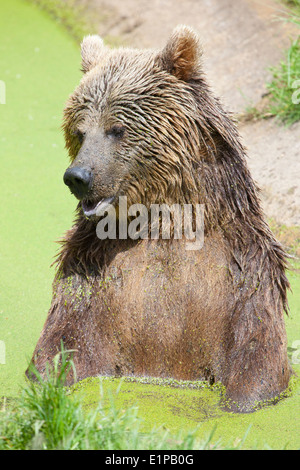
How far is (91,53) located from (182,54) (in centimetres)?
63

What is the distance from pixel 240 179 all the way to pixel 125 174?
2.04 feet

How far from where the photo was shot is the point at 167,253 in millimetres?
4273

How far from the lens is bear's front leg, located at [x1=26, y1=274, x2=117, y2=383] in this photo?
4328 millimetres

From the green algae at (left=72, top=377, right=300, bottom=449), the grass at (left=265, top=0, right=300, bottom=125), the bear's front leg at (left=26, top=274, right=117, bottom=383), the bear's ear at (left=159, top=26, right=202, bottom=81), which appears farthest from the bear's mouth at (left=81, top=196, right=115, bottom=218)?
the grass at (left=265, top=0, right=300, bottom=125)

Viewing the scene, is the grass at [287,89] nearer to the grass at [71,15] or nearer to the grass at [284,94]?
the grass at [284,94]

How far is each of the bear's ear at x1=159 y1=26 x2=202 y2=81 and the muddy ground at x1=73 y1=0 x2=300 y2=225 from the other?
245 cm

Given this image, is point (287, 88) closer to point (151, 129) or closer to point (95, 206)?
point (151, 129)

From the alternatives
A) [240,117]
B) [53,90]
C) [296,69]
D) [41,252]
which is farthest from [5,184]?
[296,69]

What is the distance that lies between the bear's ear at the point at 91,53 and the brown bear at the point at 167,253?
0.4 inches

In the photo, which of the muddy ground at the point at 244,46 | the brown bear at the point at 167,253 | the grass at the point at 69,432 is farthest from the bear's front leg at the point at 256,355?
the muddy ground at the point at 244,46

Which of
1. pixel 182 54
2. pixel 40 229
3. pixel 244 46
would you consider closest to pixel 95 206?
pixel 182 54


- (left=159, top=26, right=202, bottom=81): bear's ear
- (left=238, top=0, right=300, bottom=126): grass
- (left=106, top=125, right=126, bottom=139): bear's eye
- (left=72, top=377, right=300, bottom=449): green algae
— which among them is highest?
(left=238, top=0, right=300, bottom=126): grass

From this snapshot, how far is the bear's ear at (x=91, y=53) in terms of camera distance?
4.45m

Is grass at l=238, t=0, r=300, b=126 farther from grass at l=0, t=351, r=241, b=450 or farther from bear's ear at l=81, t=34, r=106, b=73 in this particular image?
grass at l=0, t=351, r=241, b=450
